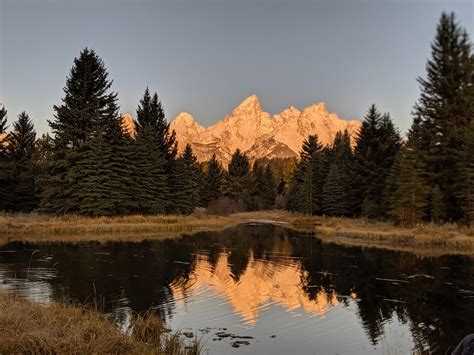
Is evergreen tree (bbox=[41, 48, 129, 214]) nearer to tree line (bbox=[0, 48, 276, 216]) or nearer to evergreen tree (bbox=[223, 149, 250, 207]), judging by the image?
tree line (bbox=[0, 48, 276, 216])

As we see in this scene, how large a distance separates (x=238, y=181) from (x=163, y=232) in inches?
2381

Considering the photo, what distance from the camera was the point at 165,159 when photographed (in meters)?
62.0

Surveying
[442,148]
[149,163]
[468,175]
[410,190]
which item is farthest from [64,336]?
[149,163]

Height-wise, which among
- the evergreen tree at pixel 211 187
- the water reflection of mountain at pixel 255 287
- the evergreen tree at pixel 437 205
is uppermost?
the evergreen tree at pixel 211 187

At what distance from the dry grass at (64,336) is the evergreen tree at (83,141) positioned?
36098mm

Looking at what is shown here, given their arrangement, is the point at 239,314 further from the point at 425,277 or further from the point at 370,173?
the point at 370,173

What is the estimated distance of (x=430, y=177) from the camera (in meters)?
44.1

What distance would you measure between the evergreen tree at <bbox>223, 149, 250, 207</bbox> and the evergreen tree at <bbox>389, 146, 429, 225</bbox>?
179 feet

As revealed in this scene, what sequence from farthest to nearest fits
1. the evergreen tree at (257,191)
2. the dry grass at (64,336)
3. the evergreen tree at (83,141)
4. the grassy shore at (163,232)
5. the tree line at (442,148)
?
the evergreen tree at (257,191), the evergreen tree at (83,141), the tree line at (442,148), the grassy shore at (163,232), the dry grass at (64,336)

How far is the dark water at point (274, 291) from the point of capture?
1244 centimetres

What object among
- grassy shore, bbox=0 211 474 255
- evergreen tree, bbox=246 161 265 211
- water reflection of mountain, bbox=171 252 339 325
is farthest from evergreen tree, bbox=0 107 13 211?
evergreen tree, bbox=246 161 265 211

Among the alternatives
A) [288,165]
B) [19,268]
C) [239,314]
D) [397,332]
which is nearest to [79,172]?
[19,268]

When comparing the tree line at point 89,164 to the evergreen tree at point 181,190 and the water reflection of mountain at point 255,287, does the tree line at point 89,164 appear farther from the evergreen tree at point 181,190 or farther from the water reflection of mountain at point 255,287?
the water reflection of mountain at point 255,287

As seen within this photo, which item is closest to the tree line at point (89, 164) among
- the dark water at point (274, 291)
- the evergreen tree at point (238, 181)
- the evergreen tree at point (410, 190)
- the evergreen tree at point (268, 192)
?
the dark water at point (274, 291)
